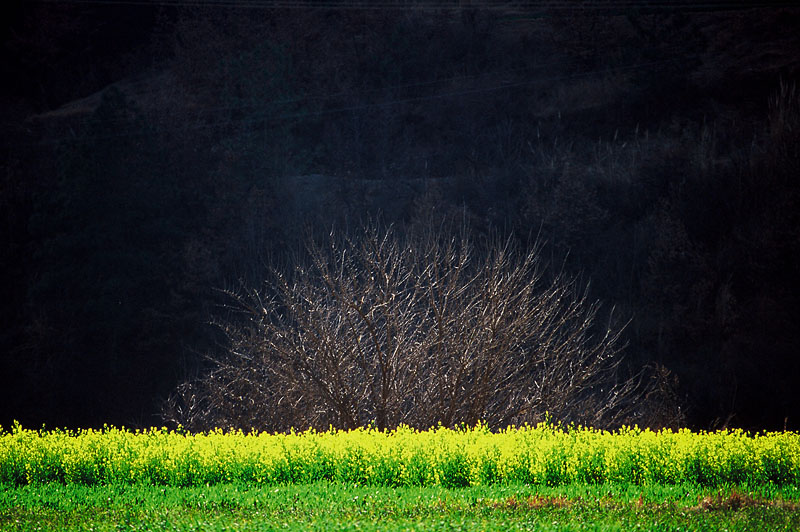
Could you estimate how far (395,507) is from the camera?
25.0ft

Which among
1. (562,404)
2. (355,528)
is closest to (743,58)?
(562,404)

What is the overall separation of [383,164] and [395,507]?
26.2 m

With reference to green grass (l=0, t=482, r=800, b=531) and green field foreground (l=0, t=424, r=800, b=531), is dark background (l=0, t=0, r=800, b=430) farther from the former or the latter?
green grass (l=0, t=482, r=800, b=531)

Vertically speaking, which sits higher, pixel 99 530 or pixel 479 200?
pixel 99 530

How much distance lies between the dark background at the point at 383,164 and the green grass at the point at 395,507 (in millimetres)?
13406

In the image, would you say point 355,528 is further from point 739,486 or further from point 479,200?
point 479,200

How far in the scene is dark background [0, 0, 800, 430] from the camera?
25.5m

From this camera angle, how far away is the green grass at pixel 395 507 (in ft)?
22.8

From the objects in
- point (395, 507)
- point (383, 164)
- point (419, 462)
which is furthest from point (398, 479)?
point (383, 164)

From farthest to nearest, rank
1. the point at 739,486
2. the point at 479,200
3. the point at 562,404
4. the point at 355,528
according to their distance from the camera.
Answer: the point at 479,200, the point at 562,404, the point at 739,486, the point at 355,528

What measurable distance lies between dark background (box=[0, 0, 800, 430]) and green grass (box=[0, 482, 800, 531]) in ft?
44.0

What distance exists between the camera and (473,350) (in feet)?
41.6

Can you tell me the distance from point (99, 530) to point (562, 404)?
7991 mm

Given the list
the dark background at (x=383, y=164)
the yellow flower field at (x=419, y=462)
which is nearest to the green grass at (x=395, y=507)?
the yellow flower field at (x=419, y=462)
